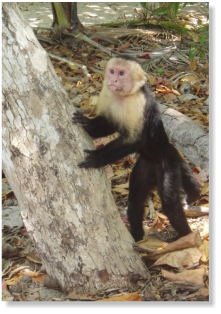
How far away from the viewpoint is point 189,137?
4.68 m

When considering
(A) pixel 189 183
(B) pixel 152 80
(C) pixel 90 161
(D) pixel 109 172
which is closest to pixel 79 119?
(C) pixel 90 161

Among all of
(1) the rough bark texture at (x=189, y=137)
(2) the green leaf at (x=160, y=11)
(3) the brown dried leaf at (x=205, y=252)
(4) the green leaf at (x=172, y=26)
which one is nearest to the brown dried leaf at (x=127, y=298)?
(3) the brown dried leaf at (x=205, y=252)

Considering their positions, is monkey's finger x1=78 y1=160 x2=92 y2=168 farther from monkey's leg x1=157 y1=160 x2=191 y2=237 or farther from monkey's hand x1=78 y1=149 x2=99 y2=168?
monkey's leg x1=157 y1=160 x2=191 y2=237

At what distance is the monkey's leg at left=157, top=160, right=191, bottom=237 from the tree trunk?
755mm

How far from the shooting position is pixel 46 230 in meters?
2.78

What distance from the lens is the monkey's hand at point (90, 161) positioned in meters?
2.82

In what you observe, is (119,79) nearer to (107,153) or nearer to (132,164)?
(107,153)

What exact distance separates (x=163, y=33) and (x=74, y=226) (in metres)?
5.11

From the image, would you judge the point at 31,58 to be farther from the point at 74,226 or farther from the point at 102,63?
the point at 102,63

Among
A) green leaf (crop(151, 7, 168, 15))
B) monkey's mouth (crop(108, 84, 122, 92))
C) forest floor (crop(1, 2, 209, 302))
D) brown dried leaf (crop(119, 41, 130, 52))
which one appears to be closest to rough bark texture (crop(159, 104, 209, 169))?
forest floor (crop(1, 2, 209, 302))

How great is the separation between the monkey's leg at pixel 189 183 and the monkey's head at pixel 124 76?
83 centimetres

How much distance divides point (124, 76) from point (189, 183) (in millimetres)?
1163

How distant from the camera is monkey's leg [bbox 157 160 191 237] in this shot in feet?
11.9
